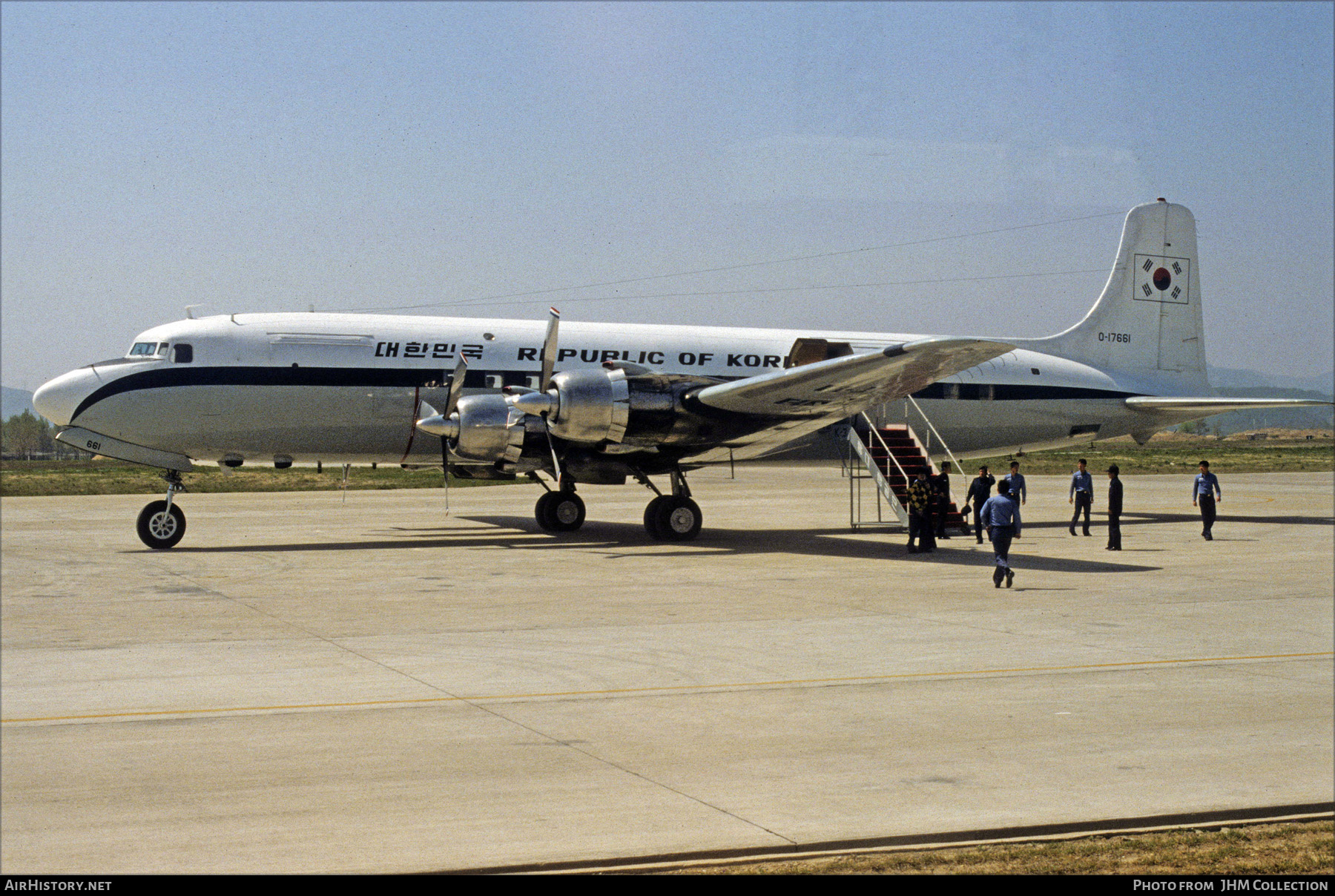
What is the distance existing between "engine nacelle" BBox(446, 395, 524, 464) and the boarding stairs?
7.37 m

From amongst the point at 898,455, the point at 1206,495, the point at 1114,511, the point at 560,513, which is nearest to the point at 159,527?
the point at 560,513

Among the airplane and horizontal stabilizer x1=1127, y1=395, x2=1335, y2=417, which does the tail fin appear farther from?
Answer: the airplane

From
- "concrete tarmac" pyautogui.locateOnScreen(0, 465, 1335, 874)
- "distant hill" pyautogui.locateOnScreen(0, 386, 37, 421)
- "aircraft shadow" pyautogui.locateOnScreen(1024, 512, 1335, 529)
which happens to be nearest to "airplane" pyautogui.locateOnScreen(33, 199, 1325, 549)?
"aircraft shadow" pyautogui.locateOnScreen(1024, 512, 1335, 529)

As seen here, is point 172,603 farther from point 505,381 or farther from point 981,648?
point 505,381

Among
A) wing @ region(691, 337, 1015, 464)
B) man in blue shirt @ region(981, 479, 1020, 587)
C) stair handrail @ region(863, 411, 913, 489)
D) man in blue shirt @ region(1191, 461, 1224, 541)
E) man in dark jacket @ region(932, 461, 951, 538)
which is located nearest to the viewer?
man in blue shirt @ region(981, 479, 1020, 587)

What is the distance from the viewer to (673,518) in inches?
866

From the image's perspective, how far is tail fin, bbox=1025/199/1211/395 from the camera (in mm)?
27766

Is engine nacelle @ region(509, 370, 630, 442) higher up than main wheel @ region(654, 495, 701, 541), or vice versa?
engine nacelle @ region(509, 370, 630, 442)

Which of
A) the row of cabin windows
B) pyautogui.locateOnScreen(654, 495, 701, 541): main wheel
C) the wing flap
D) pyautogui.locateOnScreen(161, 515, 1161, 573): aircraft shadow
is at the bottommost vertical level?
pyautogui.locateOnScreen(161, 515, 1161, 573): aircraft shadow

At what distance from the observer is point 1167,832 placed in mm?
6070

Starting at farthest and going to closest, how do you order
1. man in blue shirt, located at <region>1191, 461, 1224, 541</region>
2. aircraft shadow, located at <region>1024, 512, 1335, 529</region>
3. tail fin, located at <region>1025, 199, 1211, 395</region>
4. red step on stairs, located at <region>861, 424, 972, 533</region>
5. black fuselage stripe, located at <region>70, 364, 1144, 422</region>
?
1. tail fin, located at <region>1025, 199, 1211, 395</region>
2. aircraft shadow, located at <region>1024, 512, 1335, 529</region>
3. red step on stairs, located at <region>861, 424, 972, 533</region>
4. man in blue shirt, located at <region>1191, 461, 1224, 541</region>
5. black fuselage stripe, located at <region>70, 364, 1144, 422</region>

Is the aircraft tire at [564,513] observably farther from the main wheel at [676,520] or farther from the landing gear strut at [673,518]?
the main wheel at [676,520]

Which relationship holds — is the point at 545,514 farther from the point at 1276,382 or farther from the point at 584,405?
the point at 1276,382
